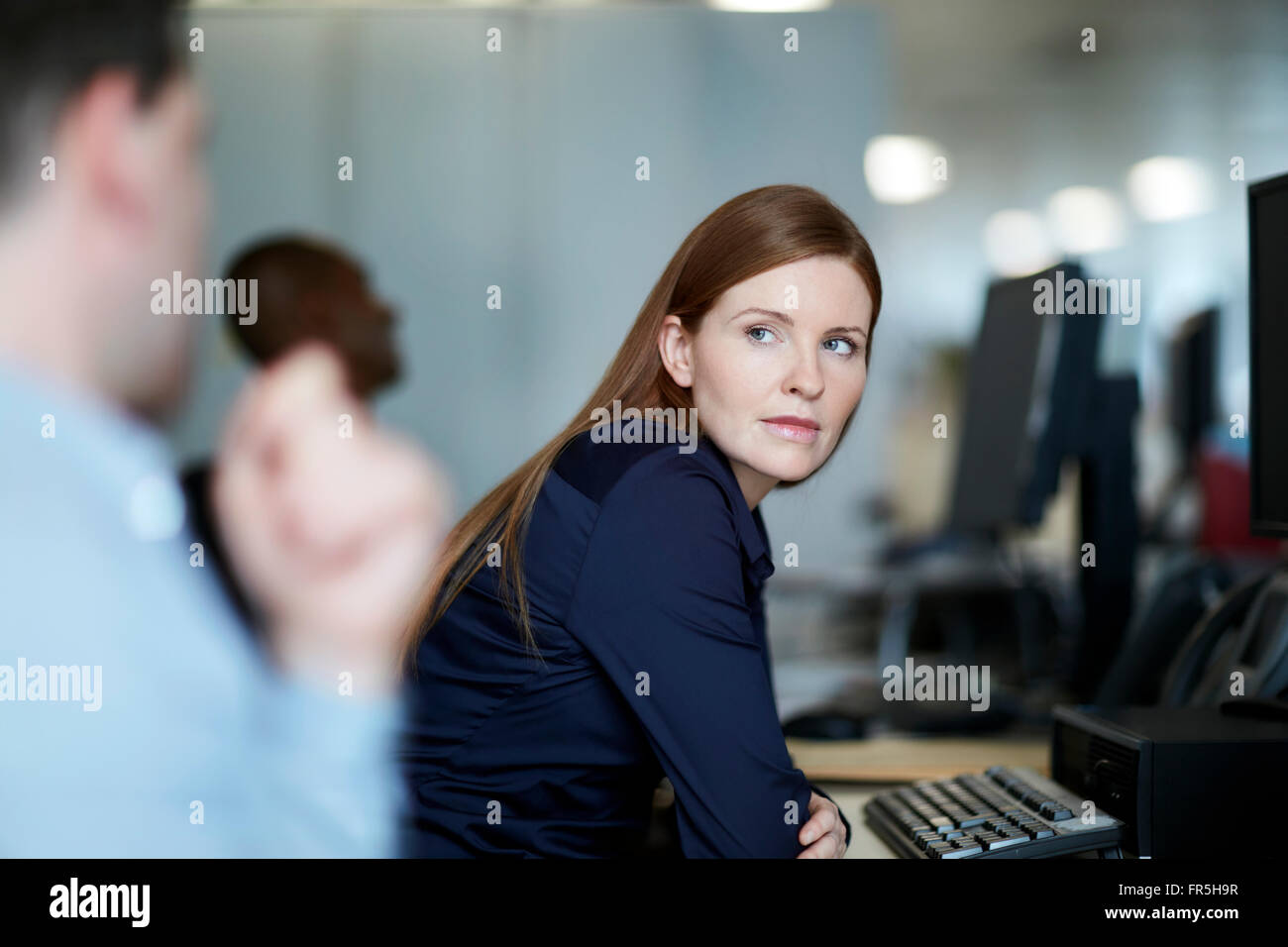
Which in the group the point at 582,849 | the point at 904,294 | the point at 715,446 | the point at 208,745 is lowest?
the point at 208,745

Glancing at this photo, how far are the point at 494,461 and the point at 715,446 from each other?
9.78ft

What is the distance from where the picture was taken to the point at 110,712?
1.54 metres

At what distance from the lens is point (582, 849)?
92 centimetres

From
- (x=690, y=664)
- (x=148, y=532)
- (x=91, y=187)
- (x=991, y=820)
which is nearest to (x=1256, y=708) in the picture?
(x=991, y=820)

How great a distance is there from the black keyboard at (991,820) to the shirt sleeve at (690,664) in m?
0.13

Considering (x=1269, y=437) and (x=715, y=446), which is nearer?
(x=715, y=446)

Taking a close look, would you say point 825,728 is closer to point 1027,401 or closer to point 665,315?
point 1027,401

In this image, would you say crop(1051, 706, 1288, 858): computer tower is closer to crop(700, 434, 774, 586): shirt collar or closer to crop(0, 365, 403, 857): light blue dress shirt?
crop(700, 434, 774, 586): shirt collar

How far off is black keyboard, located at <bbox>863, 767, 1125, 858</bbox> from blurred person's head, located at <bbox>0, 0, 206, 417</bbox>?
70.9 inches

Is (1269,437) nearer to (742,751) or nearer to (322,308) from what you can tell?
(742,751)

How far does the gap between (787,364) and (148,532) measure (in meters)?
Result: 1.93

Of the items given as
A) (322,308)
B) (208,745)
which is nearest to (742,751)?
(208,745)
